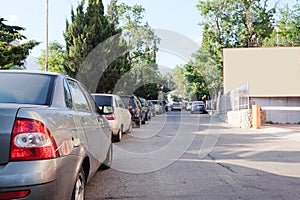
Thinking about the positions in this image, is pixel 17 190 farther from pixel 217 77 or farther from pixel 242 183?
pixel 217 77

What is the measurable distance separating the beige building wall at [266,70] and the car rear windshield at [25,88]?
84.6 ft

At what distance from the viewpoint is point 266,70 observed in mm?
29047

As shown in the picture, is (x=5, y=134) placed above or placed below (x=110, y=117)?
above

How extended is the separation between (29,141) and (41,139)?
10cm

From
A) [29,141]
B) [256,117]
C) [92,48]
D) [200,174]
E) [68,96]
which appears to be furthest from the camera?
[92,48]

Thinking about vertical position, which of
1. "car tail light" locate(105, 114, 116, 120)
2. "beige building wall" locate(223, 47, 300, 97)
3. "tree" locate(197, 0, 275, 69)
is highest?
"tree" locate(197, 0, 275, 69)

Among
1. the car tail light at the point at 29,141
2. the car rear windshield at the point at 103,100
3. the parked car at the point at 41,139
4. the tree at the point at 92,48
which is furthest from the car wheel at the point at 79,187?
the tree at the point at 92,48

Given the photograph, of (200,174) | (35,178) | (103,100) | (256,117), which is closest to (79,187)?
(35,178)

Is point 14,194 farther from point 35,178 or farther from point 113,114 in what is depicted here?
point 113,114

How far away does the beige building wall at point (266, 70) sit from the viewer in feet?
91.8

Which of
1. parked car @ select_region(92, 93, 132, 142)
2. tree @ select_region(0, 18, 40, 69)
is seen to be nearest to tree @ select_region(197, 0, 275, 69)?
tree @ select_region(0, 18, 40, 69)

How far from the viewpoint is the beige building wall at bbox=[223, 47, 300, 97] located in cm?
2798

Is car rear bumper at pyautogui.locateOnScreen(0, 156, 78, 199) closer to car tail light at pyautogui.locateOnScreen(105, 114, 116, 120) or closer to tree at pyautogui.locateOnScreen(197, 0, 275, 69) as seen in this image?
car tail light at pyautogui.locateOnScreen(105, 114, 116, 120)

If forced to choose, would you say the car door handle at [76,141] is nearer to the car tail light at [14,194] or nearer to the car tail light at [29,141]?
the car tail light at [29,141]
